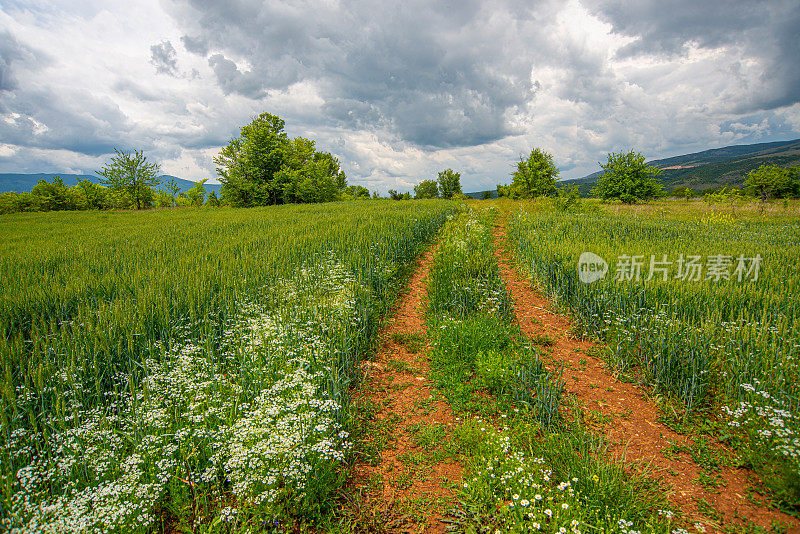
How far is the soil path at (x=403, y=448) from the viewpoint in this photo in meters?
2.72

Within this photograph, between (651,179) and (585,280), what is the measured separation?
36.1m

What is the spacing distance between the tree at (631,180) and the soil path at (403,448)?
37.6m

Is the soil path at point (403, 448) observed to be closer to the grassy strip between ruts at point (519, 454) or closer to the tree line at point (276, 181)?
the grassy strip between ruts at point (519, 454)

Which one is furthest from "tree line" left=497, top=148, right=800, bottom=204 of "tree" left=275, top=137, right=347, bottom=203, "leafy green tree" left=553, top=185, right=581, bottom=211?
"tree" left=275, top=137, right=347, bottom=203

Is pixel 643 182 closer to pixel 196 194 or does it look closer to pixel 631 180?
pixel 631 180

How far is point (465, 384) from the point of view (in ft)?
14.2

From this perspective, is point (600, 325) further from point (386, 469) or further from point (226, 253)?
point (226, 253)

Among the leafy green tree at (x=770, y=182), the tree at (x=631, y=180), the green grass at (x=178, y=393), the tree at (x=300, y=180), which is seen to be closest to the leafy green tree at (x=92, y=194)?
the tree at (x=300, y=180)

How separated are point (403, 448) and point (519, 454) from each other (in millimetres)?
1194

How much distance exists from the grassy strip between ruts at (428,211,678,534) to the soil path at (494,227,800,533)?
1.00ft

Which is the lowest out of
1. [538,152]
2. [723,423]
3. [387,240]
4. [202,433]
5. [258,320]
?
[723,423]

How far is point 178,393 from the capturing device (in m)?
3.22

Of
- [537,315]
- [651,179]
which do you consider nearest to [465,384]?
[537,315]

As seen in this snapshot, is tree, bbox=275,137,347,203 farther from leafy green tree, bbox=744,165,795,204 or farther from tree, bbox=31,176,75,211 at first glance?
leafy green tree, bbox=744,165,795,204
